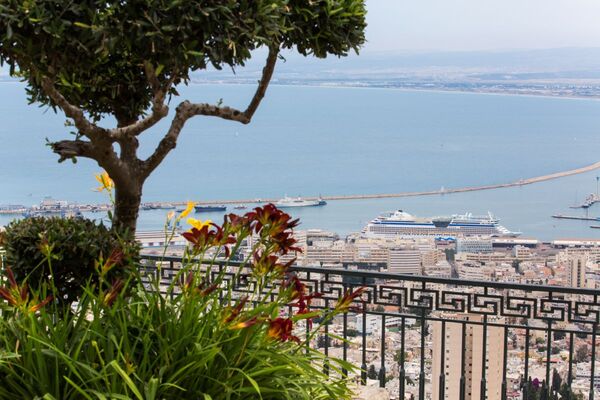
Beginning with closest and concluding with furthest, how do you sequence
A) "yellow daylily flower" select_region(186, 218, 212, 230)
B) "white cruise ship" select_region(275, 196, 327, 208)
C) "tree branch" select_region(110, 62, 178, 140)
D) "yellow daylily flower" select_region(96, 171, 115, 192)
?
"yellow daylily flower" select_region(186, 218, 212, 230) → "tree branch" select_region(110, 62, 178, 140) → "yellow daylily flower" select_region(96, 171, 115, 192) → "white cruise ship" select_region(275, 196, 327, 208)

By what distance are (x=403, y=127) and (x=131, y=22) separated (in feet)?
65.9

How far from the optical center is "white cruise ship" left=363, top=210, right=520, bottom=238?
9961mm

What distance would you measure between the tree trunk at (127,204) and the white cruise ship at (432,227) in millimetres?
6290

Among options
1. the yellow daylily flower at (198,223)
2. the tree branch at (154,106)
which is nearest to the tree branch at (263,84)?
the tree branch at (154,106)

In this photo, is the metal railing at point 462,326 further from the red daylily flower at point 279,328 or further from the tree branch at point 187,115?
the red daylily flower at point 279,328

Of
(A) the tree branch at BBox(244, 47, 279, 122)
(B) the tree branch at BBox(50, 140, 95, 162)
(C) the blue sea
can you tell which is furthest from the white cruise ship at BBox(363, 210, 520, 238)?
(B) the tree branch at BBox(50, 140, 95, 162)

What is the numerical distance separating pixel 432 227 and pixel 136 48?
825 cm

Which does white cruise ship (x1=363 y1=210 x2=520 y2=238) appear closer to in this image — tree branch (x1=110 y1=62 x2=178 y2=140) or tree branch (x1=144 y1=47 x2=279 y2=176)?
tree branch (x1=144 y1=47 x2=279 y2=176)

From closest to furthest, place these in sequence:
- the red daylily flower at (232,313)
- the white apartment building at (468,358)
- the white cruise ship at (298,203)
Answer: the red daylily flower at (232,313), the white apartment building at (468,358), the white cruise ship at (298,203)

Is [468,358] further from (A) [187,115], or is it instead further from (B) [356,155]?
(B) [356,155]

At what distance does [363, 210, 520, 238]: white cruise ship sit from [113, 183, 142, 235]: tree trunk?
6.29 metres

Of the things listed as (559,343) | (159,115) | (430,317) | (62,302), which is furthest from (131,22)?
(559,343)

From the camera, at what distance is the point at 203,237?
100 inches

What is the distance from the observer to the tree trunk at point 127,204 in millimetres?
3205
